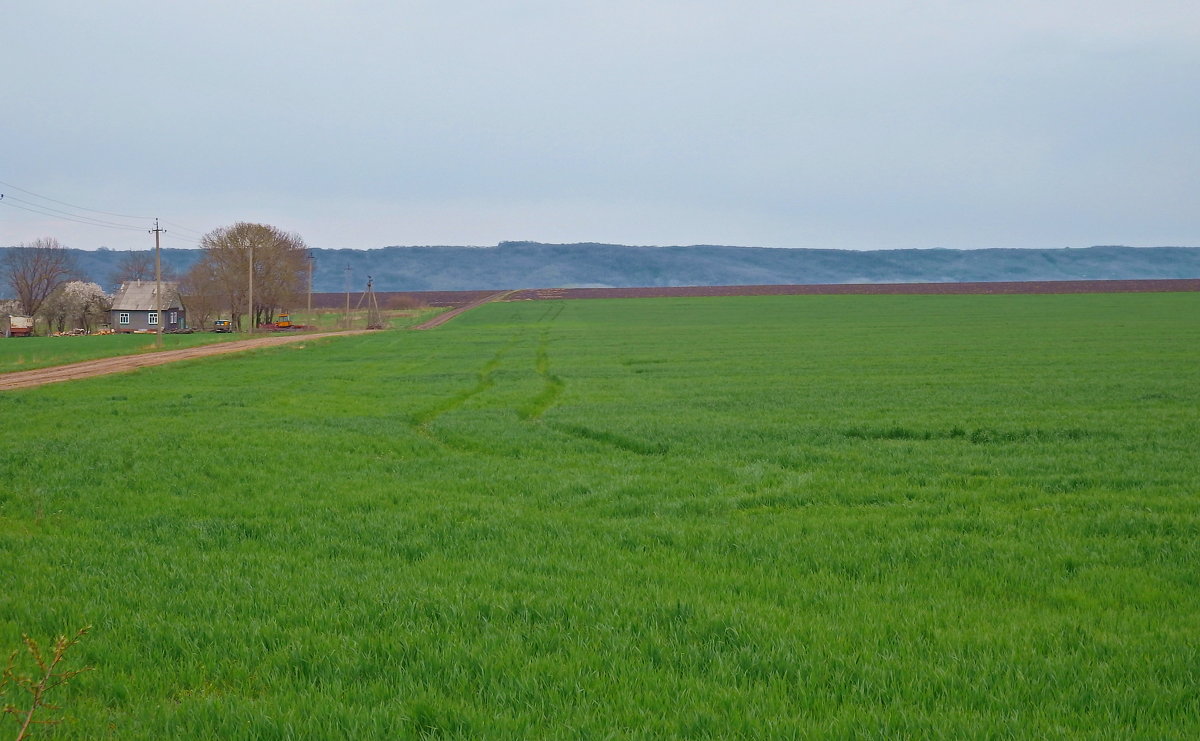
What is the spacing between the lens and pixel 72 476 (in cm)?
1372

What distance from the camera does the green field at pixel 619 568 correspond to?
5699 millimetres

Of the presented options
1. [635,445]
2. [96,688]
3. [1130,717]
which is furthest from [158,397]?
[1130,717]

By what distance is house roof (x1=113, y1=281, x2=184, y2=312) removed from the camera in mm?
116875

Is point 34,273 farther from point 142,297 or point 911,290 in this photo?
point 911,290

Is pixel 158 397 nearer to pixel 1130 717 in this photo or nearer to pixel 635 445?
pixel 635 445

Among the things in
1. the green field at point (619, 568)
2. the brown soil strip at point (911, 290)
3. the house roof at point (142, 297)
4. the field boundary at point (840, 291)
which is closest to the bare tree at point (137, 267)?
the field boundary at point (840, 291)

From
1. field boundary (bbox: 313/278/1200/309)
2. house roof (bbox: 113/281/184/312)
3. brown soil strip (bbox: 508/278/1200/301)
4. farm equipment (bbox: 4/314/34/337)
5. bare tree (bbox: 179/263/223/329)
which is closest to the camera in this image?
farm equipment (bbox: 4/314/34/337)

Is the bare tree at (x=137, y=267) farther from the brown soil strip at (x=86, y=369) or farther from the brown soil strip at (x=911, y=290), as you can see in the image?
the brown soil strip at (x=86, y=369)

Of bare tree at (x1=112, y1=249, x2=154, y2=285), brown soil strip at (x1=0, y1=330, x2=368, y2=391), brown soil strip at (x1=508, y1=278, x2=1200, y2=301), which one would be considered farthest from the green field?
bare tree at (x1=112, y1=249, x2=154, y2=285)

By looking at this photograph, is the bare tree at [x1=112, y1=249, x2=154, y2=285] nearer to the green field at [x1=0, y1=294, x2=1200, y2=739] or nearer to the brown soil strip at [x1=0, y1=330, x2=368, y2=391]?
the brown soil strip at [x1=0, y1=330, x2=368, y2=391]

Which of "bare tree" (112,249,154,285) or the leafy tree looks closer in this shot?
the leafy tree

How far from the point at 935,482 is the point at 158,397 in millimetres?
22849

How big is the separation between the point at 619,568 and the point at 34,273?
132931 millimetres

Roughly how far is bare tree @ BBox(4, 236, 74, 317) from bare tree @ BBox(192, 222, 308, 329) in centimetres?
2740
